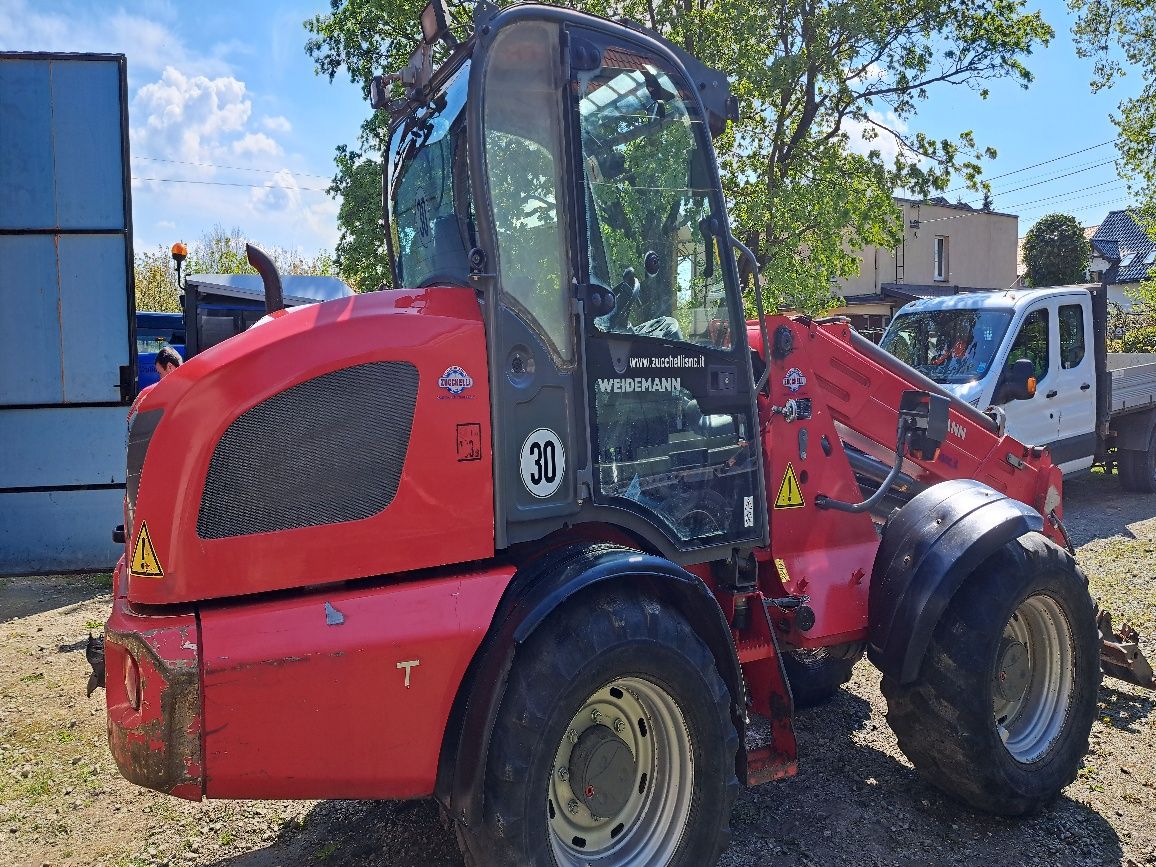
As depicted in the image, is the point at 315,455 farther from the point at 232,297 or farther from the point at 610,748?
the point at 232,297

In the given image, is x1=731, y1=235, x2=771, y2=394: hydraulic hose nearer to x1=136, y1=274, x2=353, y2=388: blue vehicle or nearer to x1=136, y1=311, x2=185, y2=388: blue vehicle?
x1=136, y1=274, x2=353, y2=388: blue vehicle

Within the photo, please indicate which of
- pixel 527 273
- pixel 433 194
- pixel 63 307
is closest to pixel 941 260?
pixel 63 307

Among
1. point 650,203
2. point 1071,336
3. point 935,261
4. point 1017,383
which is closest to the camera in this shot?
point 650,203

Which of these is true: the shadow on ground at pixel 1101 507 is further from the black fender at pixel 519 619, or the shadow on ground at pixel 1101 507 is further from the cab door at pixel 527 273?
the cab door at pixel 527 273

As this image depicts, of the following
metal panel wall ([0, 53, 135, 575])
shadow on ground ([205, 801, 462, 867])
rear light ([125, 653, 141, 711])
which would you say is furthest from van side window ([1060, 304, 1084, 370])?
rear light ([125, 653, 141, 711])

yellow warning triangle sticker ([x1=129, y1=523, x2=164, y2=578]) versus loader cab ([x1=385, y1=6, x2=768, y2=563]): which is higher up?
loader cab ([x1=385, y1=6, x2=768, y2=563])

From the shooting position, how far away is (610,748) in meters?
2.98

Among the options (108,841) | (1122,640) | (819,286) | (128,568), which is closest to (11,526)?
(108,841)

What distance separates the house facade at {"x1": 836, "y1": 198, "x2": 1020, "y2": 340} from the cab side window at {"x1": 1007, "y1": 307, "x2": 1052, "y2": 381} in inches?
724

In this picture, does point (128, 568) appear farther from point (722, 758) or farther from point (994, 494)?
point (994, 494)

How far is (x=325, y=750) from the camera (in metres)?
2.55

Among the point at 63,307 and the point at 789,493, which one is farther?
the point at 63,307

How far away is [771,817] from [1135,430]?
10017 millimetres

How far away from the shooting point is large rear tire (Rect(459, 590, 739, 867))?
2.67 m
